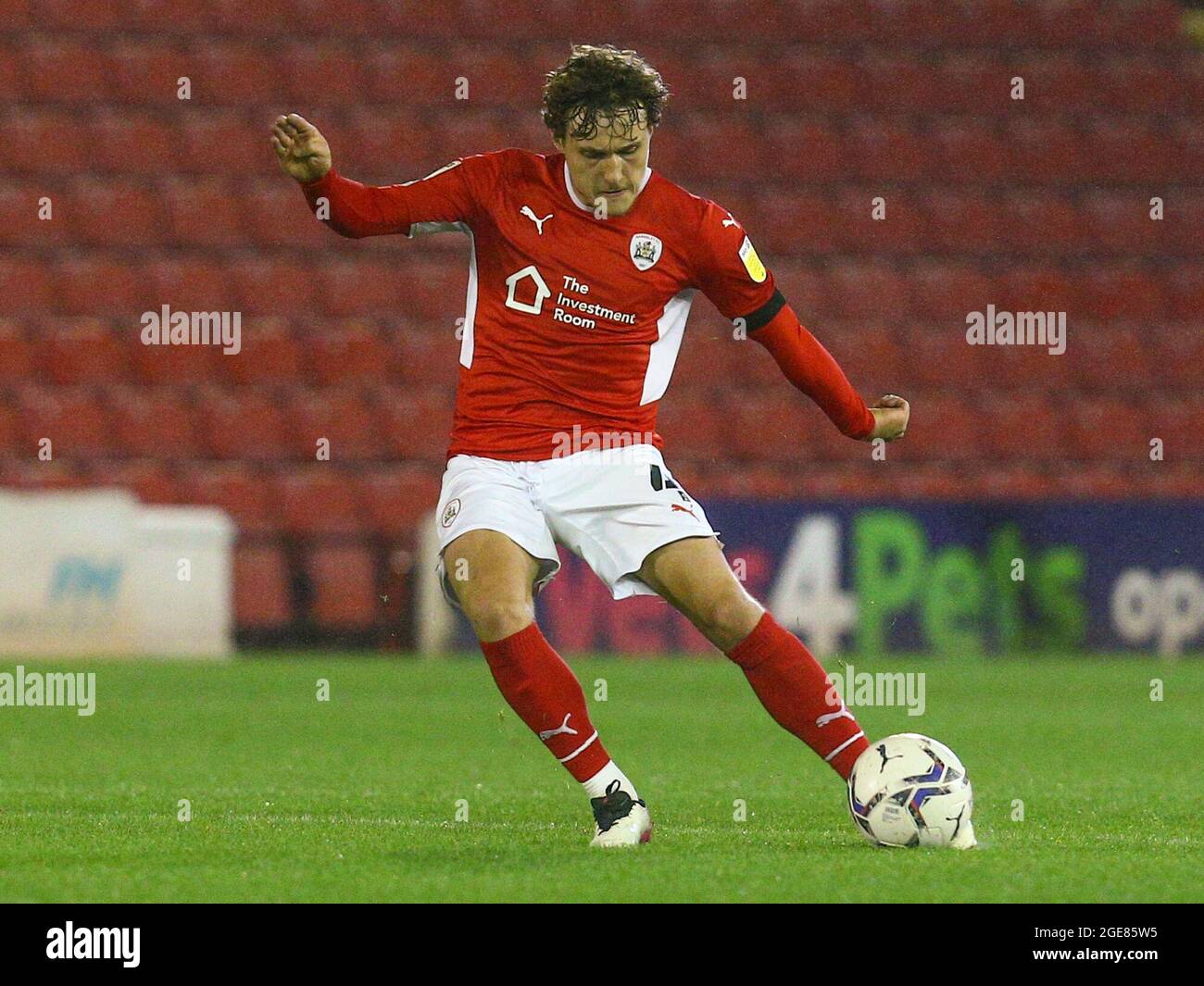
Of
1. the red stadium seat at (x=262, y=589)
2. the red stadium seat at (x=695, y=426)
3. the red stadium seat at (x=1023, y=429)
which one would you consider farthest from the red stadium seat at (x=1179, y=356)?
the red stadium seat at (x=262, y=589)

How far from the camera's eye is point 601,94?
4562 millimetres

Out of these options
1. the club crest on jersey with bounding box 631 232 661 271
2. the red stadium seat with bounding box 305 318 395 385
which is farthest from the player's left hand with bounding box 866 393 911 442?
the red stadium seat with bounding box 305 318 395 385

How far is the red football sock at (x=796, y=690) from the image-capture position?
4.64 meters

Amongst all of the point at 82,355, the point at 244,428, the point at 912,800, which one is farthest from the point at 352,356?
the point at 912,800

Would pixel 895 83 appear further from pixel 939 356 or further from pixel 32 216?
pixel 32 216

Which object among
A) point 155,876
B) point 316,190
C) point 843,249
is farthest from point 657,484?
point 843,249

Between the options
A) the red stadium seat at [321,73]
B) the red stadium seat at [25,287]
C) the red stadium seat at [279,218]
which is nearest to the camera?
the red stadium seat at [25,287]

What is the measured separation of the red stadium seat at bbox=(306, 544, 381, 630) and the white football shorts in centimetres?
660

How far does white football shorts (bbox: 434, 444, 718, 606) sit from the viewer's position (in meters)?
4.60

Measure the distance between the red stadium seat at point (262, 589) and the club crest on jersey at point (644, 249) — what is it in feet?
22.2

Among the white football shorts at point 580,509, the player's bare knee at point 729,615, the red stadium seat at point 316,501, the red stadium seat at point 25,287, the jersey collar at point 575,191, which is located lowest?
the player's bare knee at point 729,615

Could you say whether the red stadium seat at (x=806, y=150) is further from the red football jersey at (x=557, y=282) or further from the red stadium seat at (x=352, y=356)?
the red football jersey at (x=557, y=282)

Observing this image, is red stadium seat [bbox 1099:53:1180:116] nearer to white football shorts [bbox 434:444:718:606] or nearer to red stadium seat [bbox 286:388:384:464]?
red stadium seat [bbox 286:388:384:464]

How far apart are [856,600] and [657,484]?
655 cm
